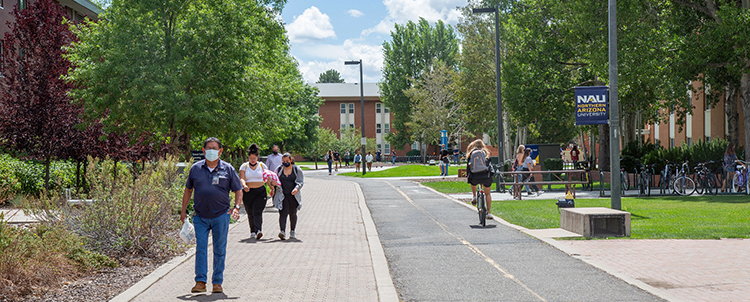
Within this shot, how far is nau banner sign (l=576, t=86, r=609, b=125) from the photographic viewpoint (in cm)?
1321

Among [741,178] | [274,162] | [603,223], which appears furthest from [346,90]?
[603,223]

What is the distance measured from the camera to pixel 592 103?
43.4 feet

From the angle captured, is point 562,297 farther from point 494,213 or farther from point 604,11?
point 604,11

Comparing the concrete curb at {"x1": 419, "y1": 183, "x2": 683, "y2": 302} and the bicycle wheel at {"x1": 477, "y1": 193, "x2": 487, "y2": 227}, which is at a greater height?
the bicycle wheel at {"x1": 477, "y1": 193, "x2": 487, "y2": 227}

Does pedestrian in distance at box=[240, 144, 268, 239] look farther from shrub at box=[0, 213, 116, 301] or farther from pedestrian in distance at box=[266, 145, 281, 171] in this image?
shrub at box=[0, 213, 116, 301]

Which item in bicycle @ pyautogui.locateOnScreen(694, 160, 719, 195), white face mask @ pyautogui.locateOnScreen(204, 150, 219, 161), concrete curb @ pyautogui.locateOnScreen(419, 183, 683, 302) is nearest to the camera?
concrete curb @ pyautogui.locateOnScreen(419, 183, 683, 302)

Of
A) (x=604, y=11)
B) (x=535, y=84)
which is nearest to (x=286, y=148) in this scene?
(x=535, y=84)

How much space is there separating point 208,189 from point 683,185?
17819 millimetres

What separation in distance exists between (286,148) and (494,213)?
41.8 meters

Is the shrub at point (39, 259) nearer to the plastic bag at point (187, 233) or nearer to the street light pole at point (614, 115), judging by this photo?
the plastic bag at point (187, 233)

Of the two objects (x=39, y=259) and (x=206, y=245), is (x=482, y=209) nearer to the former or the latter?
(x=206, y=245)

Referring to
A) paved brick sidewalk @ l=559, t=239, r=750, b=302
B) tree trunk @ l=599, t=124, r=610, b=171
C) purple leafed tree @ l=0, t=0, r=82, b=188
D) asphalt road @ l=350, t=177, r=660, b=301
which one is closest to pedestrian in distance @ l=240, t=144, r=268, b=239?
asphalt road @ l=350, t=177, r=660, b=301

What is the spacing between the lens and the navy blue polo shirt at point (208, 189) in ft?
23.0

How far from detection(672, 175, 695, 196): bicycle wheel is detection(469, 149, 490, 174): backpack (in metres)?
10.1
